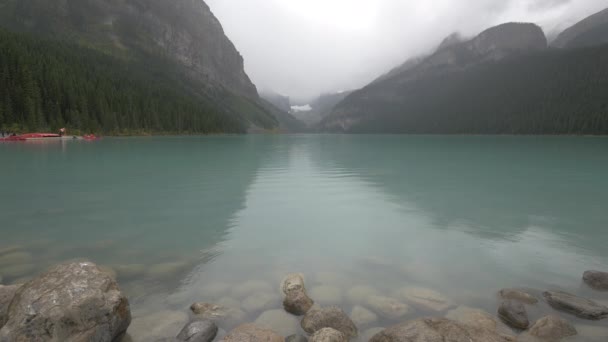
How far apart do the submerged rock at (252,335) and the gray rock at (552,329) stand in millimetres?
5620

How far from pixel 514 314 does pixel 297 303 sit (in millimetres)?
5227

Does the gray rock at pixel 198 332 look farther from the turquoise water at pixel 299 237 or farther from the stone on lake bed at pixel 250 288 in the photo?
the stone on lake bed at pixel 250 288

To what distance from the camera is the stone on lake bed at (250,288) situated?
30.1ft

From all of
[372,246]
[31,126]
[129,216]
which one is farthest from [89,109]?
[372,246]

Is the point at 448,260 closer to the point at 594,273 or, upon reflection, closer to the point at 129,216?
the point at 594,273

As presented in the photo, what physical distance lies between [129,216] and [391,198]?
17.0 meters

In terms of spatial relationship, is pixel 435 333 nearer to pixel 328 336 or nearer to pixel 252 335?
pixel 328 336

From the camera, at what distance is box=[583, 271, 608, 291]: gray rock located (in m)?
9.51

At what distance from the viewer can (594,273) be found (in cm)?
990

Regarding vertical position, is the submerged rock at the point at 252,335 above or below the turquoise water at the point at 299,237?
above

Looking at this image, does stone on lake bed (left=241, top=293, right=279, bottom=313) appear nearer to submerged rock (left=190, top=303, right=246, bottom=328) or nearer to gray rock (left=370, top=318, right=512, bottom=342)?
submerged rock (left=190, top=303, right=246, bottom=328)

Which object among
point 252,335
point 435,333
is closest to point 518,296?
point 435,333

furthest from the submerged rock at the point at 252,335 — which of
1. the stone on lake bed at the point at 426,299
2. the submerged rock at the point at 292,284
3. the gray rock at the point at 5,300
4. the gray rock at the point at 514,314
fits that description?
the gray rock at the point at 514,314

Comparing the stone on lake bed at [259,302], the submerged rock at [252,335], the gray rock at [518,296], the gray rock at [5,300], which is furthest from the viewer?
the gray rock at [518,296]
